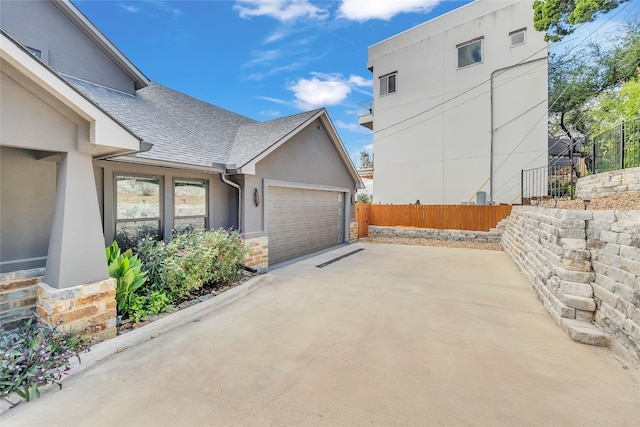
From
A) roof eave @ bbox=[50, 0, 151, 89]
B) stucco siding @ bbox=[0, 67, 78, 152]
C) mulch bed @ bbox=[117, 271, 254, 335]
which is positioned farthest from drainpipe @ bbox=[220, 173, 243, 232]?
roof eave @ bbox=[50, 0, 151, 89]

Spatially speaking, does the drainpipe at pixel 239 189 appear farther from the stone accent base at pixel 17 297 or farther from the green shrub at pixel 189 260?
the stone accent base at pixel 17 297

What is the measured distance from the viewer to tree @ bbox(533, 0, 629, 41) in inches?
470

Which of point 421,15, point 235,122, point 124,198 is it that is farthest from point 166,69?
point 421,15

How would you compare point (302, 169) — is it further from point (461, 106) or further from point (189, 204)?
point (461, 106)

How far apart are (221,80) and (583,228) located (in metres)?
14.7

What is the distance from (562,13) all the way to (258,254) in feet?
54.5

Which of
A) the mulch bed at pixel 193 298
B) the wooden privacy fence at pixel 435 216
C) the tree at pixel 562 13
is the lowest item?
the mulch bed at pixel 193 298

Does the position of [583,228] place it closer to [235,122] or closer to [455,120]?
[235,122]

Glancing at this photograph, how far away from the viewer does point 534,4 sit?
40.6 feet

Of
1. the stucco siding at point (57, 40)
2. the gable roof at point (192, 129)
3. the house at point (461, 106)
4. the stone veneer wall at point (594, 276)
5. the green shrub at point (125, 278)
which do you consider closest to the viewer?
the stone veneer wall at point (594, 276)

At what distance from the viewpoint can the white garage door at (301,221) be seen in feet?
28.1

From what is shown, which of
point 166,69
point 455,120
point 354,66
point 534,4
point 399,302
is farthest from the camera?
point 354,66

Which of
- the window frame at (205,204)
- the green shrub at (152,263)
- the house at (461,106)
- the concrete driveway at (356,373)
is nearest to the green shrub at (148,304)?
the green shrub at (152,263)

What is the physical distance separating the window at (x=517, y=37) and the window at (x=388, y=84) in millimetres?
5843
